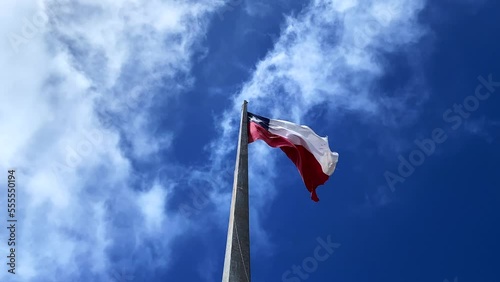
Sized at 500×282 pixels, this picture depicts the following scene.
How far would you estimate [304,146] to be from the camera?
17.9 m

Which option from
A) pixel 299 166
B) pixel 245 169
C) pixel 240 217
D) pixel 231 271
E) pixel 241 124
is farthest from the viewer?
pixel 299 166

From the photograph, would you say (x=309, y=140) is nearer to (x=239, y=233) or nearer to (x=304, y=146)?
(x=304, y=146)

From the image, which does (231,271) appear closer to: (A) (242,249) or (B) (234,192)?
(A) (242,249)

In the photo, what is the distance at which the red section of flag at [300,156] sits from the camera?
17150 mm

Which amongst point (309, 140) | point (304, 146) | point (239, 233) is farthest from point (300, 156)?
point (239, 233)

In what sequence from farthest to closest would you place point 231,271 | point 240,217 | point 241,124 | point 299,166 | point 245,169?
point 299,166, point 241,124, point 245,169, point 240,217, point 231,271

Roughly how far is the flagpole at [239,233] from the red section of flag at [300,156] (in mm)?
1978

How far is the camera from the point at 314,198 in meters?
16.9

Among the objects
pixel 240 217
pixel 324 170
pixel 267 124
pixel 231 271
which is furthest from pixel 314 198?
pixel 231 271

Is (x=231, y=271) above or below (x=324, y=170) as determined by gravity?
below

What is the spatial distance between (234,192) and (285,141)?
420cm

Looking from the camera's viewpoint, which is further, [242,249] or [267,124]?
[267,124]

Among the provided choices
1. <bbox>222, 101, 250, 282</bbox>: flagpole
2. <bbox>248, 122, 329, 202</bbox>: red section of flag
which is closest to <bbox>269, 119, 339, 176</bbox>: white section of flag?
<bbox>248, 122, 329, 202</bbox>: red section of flag

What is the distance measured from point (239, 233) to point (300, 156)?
5551 millimetres
